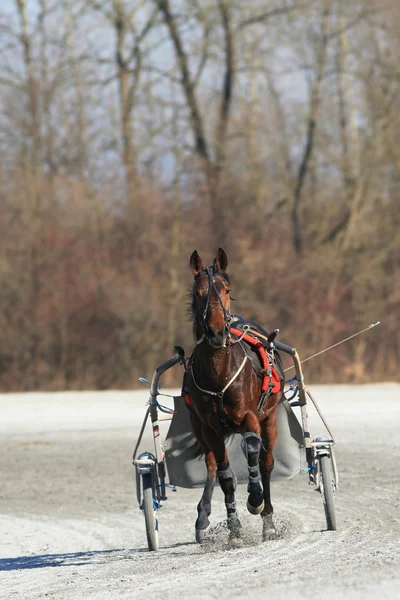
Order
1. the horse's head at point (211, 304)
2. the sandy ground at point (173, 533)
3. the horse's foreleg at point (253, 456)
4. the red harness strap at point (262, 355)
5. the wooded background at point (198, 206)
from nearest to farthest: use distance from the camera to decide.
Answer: the sandy ground at point (173, 533) < the horse's head at point (211, 304) < the horse's foreleg at point (253, 456) < the red harness strap at point (262, 355) < the wooded background at point (198, 206)

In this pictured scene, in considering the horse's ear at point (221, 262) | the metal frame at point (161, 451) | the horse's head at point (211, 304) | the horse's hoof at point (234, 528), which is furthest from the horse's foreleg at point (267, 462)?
the horse's ear at point (221, 262)

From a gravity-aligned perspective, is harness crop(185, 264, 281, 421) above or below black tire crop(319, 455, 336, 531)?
above

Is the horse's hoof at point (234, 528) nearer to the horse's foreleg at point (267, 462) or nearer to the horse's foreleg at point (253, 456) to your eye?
the horse's foreleg at point (253, 456)

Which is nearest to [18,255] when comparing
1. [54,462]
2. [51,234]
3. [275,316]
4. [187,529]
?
[51,234]

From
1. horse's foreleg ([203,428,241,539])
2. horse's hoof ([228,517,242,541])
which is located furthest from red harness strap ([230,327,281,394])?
horse's hoof ([228,517,242,541])

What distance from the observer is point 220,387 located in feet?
22.4

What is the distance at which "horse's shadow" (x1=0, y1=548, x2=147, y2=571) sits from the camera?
7.31m

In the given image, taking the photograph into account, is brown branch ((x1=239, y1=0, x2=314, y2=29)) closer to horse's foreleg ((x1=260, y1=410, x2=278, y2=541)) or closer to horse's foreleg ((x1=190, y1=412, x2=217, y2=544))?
horse's foreleg ((x1=260, y1=410, x2=278, y2=541))

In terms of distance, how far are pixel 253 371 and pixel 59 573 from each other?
5.91ft

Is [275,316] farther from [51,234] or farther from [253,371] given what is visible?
[253,371]

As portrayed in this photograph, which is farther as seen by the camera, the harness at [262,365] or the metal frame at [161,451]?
the metal frame at [161,451]

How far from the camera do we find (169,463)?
7.91 m

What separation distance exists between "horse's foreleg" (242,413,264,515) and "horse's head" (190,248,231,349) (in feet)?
2.18

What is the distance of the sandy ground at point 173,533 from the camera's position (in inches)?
225
